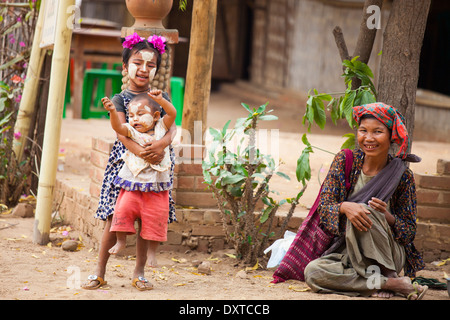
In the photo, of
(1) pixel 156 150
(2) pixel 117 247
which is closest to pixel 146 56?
(1) pixel 156 150

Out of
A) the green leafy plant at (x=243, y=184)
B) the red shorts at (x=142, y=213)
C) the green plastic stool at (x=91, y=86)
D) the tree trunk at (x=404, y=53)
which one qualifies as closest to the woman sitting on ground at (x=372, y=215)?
the green leafy plant at (x=243, y=184)

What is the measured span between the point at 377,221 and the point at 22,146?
346cm

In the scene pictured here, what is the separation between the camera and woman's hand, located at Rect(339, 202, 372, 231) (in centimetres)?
359

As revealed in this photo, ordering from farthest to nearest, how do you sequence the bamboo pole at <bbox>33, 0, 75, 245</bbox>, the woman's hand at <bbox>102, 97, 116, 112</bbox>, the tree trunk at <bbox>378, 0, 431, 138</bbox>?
1. the bamboo pole at <bbox>33, 0, 75, 245</bbox>
2. the tree trunk at <bbox>378, 0, 431, 138</bbox>
3. the woman's hand at <bbox>102, 97, 116, 112</bbox>

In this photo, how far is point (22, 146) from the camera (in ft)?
19.0

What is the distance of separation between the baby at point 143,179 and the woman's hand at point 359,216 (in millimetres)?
1053

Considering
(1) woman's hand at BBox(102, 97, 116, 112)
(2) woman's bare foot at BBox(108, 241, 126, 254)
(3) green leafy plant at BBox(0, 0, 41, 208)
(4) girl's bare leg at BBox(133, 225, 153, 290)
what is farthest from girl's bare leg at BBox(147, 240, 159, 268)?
(3) green leafy plant at BBox(0, 0, 41, 208)

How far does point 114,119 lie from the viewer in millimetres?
3561

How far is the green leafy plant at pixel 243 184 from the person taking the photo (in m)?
4.29

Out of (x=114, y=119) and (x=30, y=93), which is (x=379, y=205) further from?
(x=30, y=93)

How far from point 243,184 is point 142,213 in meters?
1.15

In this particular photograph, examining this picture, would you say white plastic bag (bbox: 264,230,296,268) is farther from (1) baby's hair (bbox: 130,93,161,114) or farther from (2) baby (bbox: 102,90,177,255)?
(1) baby's hair (bbox: 130,93,161,114)
